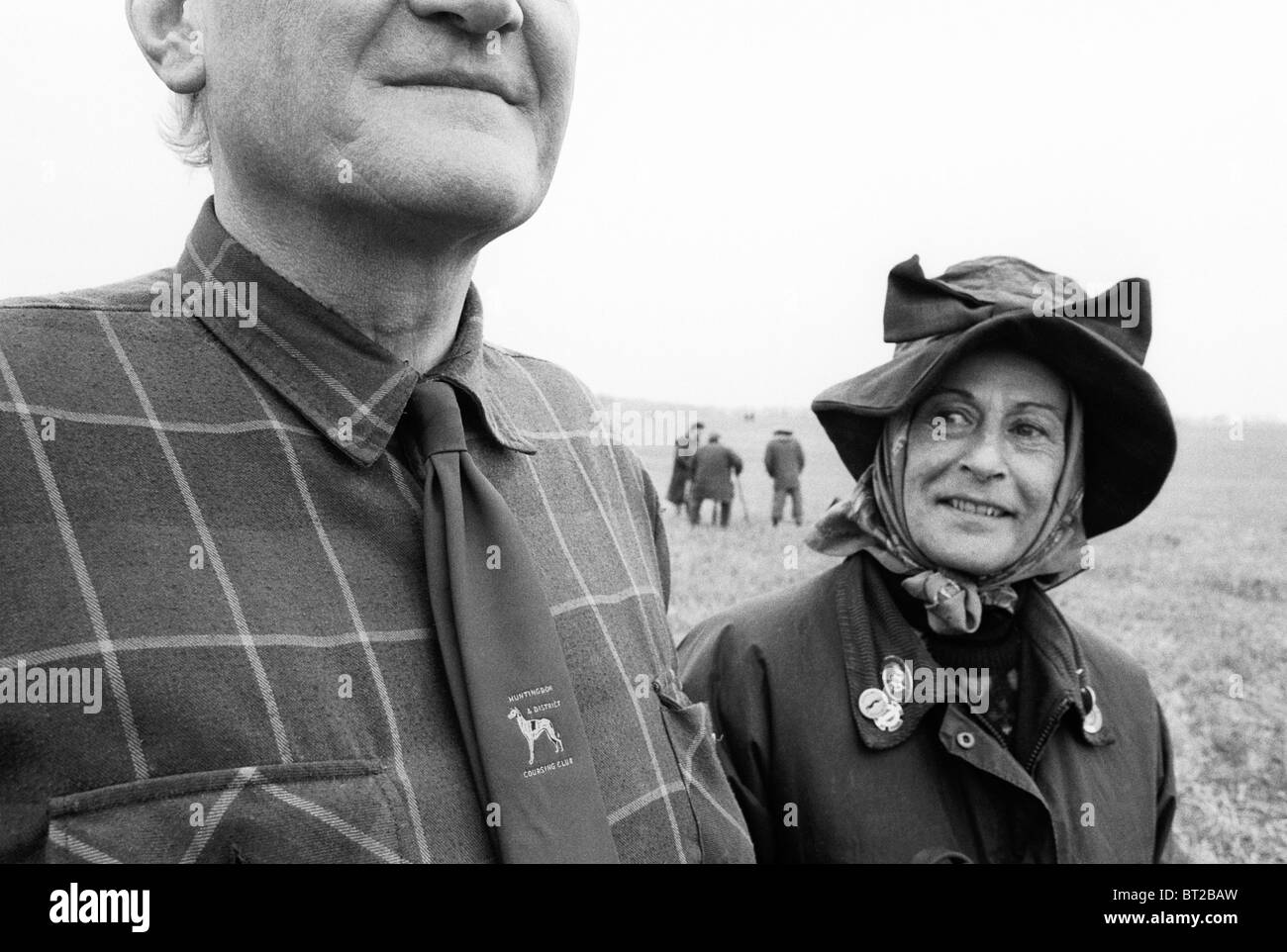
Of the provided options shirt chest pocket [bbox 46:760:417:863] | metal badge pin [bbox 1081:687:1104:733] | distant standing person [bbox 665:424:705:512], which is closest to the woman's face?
metal badge pin [bbox 1081:687:1104:733]

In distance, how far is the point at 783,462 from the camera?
54.0 feet

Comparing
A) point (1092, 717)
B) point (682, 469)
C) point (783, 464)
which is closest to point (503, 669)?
point (1092, 717)

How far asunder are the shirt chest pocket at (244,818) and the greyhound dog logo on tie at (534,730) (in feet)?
0.62

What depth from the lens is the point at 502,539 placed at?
1581mm

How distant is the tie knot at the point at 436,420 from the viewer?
1.61m

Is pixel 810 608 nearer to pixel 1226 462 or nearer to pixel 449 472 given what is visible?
pixel 449 472

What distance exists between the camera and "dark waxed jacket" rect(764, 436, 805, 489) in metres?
16.5

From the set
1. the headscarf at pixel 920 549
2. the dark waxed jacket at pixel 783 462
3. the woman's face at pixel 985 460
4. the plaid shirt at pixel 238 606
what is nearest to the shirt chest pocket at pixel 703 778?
the plaid shirt at pixel 238 606

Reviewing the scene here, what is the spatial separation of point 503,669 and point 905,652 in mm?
1387

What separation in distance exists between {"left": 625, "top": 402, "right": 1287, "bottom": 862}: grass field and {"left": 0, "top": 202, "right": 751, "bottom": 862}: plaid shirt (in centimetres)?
147

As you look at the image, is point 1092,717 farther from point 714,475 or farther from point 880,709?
point 714,475

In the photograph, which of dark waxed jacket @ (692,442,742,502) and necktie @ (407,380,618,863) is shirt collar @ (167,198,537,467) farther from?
dark waxed jacket @ (692,442,742,502)

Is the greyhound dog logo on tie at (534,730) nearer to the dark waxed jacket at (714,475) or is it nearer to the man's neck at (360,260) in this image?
the man's neck at (360,260)
